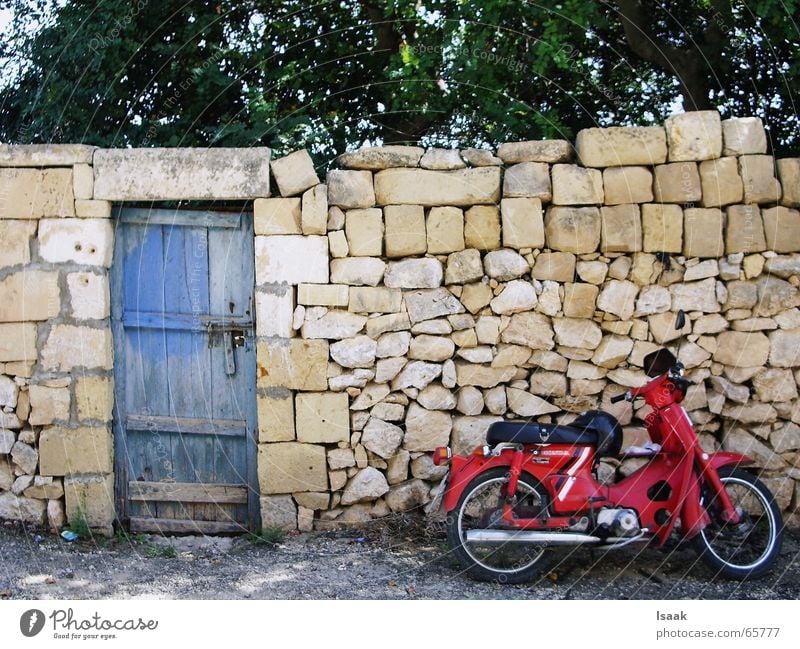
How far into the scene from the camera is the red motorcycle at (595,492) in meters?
4.75

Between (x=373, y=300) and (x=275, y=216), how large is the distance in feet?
2.59

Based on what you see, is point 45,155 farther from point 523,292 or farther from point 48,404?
point 523,292

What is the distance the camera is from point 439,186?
18.1ft

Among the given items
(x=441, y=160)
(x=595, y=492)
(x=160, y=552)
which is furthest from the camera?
(x=441, y=160)

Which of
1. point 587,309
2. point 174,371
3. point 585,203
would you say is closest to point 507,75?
point 585,203

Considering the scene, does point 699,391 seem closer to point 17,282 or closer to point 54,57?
point 17,282

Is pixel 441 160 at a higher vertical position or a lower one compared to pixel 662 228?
higher

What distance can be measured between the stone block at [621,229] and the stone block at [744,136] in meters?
0.69

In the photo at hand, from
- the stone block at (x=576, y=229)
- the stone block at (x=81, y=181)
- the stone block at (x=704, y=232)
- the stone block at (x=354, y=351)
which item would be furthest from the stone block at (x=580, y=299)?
the stone block at (x=81, y=181)

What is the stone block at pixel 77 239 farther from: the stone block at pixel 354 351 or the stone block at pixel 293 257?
the stone block at pixel 354 351

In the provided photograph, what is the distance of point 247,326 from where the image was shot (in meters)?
5.69

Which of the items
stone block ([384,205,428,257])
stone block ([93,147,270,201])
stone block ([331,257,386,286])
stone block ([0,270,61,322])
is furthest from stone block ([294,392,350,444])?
stone block ([0,270,61,322])

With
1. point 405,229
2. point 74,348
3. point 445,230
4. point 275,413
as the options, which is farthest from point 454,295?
point 74,348
